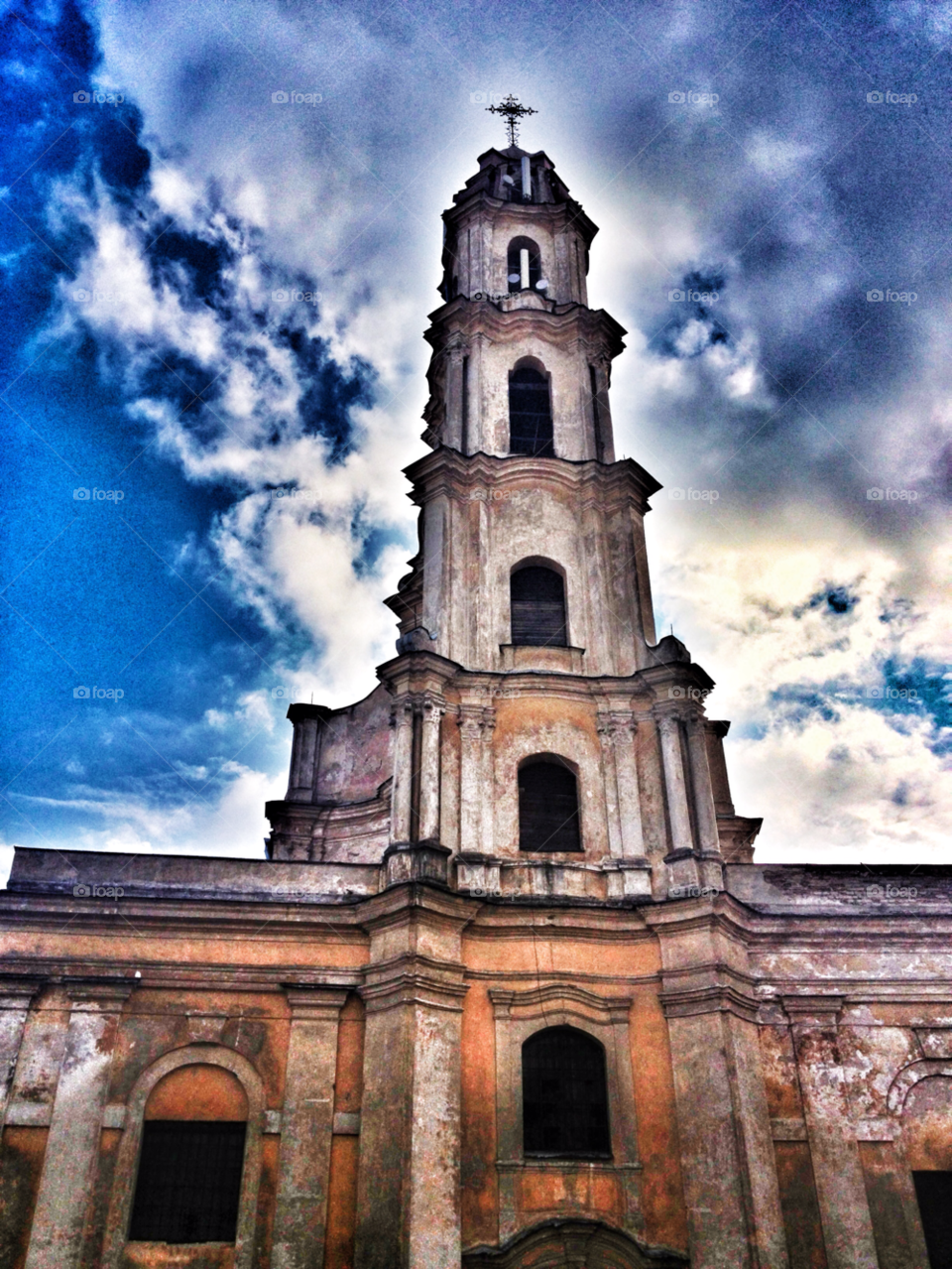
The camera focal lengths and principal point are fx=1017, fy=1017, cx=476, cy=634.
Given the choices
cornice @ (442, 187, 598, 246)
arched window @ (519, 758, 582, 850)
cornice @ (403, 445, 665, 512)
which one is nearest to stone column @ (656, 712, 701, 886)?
arched window @ (519, 758, 582, 850)

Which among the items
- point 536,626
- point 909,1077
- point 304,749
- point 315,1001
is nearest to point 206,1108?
point 315,1001

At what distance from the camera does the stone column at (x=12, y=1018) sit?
13750 millimetres

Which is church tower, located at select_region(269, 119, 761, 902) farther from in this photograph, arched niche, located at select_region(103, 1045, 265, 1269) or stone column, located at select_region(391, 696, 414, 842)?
arched niche, located at select_region(103, 1045, 265, 1269)

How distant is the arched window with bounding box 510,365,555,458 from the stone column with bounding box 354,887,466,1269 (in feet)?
33.2

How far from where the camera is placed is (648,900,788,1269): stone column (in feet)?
42.8

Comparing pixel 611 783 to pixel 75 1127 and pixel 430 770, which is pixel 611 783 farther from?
pixel 75 1127

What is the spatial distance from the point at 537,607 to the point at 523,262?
1056 centimetres

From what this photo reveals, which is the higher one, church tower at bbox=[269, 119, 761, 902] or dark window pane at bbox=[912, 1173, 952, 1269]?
church tower at bbox=[269, 119, 761, 902]

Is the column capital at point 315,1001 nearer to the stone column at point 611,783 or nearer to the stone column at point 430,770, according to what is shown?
the stone column at point 430,770

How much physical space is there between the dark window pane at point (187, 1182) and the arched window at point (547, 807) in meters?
6.09

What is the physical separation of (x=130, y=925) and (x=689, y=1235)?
28.8 feet

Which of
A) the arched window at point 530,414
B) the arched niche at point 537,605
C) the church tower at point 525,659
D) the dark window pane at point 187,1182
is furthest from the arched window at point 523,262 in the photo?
the dark window pane at point 187,1182

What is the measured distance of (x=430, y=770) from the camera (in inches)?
637

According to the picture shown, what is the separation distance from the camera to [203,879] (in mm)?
15633
